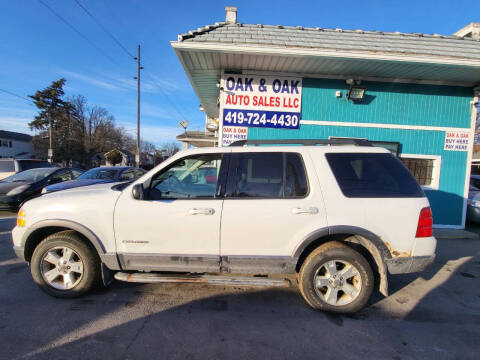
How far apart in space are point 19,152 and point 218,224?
63.7 meters

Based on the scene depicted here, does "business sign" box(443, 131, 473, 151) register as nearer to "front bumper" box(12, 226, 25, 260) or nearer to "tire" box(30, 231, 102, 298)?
"tire" box(30, 231, 102, 298)

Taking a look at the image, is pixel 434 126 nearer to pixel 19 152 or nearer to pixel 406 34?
pixel 406 34

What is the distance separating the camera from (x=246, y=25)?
5973 millimetres

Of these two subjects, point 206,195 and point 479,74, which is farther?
point 479,74

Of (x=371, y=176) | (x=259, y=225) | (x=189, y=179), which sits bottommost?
(x=259, y=225)

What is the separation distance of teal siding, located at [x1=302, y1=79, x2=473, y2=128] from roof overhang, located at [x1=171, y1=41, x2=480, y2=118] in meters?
0.20

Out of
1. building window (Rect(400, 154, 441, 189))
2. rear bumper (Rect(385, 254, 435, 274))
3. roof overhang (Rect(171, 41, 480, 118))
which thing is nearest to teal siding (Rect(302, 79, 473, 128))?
roof overhang (Rect(171, 41, 480, 118))

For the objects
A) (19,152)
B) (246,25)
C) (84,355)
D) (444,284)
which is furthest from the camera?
(19,152)

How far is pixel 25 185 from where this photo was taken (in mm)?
7184

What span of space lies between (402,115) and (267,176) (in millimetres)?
5567

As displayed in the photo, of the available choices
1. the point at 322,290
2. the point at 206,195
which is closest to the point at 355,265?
the point at 322,290

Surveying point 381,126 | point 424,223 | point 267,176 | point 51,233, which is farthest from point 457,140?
point 51,233

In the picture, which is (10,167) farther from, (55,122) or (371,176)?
(55,122)

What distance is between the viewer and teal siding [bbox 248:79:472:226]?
243 inches
